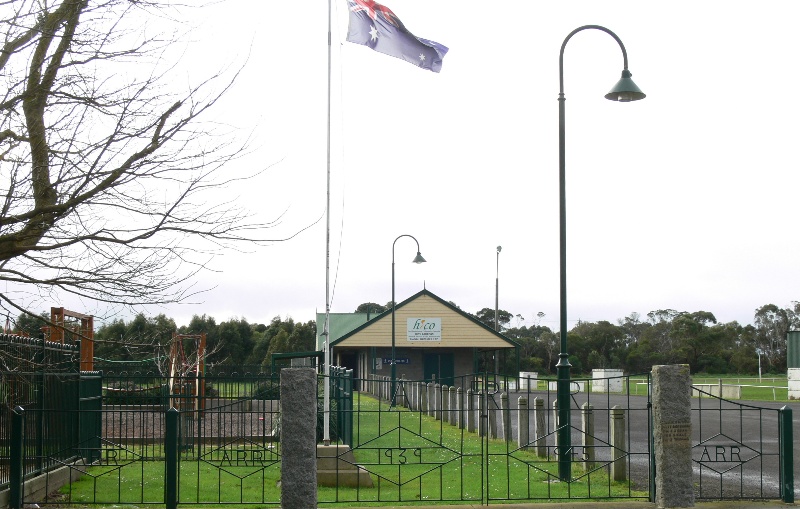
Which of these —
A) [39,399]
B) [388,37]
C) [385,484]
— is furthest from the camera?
[388,37]

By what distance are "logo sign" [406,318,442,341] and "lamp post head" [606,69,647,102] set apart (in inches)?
1483

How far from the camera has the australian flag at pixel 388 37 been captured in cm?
1555

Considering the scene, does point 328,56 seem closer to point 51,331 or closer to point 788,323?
point 51,331

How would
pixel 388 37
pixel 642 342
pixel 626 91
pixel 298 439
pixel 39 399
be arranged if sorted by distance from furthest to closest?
pixel 642 342 < pixel 388 37 < pixel 626 91 < pixel 39 399 < pixel 298 439

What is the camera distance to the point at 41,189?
8.30m

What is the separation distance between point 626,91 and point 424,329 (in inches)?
1495

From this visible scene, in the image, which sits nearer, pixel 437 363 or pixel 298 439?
pixel 298 439

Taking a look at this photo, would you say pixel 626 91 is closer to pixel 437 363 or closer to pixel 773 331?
pixel 437 363

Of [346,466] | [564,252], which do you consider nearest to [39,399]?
[346,466]

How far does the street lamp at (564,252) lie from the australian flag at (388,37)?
2878 millimetres

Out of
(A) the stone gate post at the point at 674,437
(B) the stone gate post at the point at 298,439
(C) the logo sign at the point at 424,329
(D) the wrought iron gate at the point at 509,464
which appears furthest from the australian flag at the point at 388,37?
(C) the logo sign at the point at 424,329

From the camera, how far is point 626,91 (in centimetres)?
1313

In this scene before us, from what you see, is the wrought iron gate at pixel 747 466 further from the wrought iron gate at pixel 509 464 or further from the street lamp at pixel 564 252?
the street lamp at pixel 564 252

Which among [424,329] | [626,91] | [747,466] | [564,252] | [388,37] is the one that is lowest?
[747,466]
